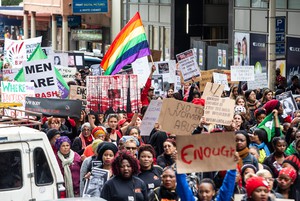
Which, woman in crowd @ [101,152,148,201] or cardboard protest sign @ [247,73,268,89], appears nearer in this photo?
woman in crowd @ [101,152,148,201]

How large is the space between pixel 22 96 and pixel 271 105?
173 inches

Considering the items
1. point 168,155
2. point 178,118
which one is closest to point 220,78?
point 178,118

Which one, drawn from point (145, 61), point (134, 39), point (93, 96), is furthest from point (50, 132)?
point (145, 61)

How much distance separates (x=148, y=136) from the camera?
648 inches

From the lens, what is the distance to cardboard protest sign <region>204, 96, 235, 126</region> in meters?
15.9

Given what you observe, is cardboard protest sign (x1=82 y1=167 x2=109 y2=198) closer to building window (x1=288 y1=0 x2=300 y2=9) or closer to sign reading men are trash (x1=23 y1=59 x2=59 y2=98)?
sign reading men are trash (x1=23 y1=59 x2=59 y2=98)

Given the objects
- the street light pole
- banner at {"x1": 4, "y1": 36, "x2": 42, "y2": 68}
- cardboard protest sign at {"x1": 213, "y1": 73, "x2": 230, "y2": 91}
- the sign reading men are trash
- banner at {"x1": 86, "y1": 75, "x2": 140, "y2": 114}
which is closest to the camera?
banner at {"x1": 86, "y1": 75, "x2": 140, "y2": 114}

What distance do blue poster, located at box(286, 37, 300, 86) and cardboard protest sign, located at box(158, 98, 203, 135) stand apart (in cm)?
1683

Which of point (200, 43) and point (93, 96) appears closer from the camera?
point (93, 96)

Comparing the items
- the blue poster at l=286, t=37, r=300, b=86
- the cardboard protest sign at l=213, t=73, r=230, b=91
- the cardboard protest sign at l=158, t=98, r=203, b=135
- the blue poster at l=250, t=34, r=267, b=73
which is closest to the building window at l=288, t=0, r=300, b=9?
the blue poster at l=286, t=37, r=300, b=86

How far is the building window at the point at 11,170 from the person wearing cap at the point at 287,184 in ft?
9.05

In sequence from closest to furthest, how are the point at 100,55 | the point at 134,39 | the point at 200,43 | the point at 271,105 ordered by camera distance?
the point at 271,105, the point at 134,39, the point at 200,43, the point at 100,55

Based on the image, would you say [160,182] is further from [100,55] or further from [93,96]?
[100,55]

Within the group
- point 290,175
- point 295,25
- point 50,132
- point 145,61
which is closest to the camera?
point 290,175
